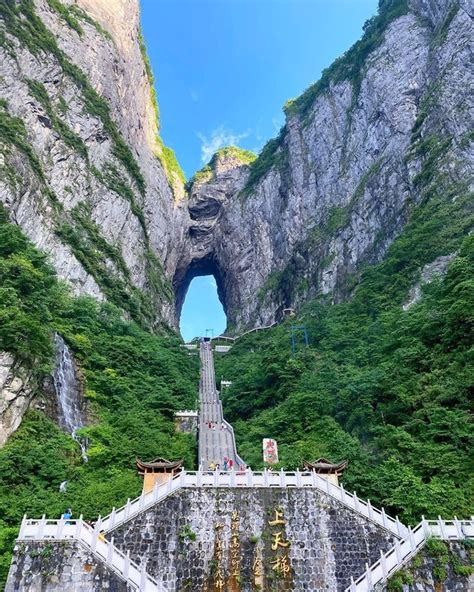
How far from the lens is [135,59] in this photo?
5450cm

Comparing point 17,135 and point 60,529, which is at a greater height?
point 17,135

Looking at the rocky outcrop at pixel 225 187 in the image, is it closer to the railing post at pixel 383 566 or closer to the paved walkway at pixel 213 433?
the paved walkway at pixel 213 433

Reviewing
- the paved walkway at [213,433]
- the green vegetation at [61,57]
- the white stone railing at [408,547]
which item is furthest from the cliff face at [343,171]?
the white stone railing at [408,547]

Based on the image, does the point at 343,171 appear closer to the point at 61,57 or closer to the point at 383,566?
the point at 61,57

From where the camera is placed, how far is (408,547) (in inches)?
435

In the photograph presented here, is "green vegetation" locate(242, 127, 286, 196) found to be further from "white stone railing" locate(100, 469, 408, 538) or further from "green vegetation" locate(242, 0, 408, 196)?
"white stone railing" locate(100, 469, 408, 538)

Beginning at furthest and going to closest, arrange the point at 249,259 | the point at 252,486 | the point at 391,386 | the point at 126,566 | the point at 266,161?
the point at 266,161, the point at 249,259, the point at 391,386, the point at 252,486, the point at 126,566

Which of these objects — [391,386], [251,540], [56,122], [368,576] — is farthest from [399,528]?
[56,122]

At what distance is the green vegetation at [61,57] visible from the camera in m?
34.9

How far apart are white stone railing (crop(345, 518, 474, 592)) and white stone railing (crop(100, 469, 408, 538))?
0.42 m

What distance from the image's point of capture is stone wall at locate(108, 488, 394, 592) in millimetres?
11289

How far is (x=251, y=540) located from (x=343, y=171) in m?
38.6

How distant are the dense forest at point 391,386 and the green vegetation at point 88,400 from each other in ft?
12.5

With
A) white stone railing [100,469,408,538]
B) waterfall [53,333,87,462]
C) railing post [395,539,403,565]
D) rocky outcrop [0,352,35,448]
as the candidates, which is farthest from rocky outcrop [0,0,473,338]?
railing post [395,539,403,565]
